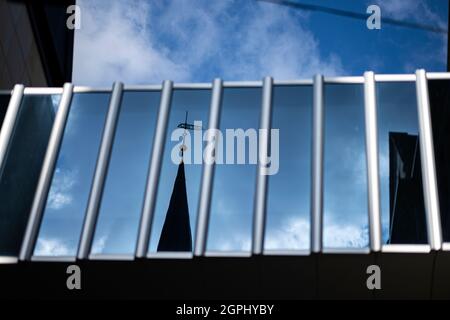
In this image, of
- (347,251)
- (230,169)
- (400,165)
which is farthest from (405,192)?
(230,169)

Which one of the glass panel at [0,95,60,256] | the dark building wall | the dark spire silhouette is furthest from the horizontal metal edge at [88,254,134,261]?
the dark building wall

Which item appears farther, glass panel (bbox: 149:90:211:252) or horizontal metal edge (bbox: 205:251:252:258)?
glass panel (bbox: 149:90:211:252)

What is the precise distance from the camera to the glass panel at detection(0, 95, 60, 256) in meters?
15.1

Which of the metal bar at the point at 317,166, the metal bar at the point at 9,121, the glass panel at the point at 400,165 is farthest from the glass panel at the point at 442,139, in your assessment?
the metal bar at the point at 9,121

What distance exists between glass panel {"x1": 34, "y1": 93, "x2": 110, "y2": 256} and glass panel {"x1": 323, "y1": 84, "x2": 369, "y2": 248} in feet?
17.5

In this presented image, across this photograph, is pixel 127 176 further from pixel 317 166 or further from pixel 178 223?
pixel 317 166

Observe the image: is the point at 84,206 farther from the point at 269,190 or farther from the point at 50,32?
the point at 50,32

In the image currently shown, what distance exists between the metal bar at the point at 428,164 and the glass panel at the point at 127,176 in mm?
6088

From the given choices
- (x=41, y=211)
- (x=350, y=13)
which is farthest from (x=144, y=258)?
(x=350, y=13)

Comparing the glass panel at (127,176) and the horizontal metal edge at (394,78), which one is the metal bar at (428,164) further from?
the glass panel at (127,176)

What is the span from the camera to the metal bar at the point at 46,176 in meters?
14.7

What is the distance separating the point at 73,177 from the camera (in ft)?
51.6

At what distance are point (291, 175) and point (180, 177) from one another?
2469mm

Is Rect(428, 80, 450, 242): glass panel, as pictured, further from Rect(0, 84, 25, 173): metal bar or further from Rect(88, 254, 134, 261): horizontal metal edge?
Rect(0, 84, 25, 173): metal bar
